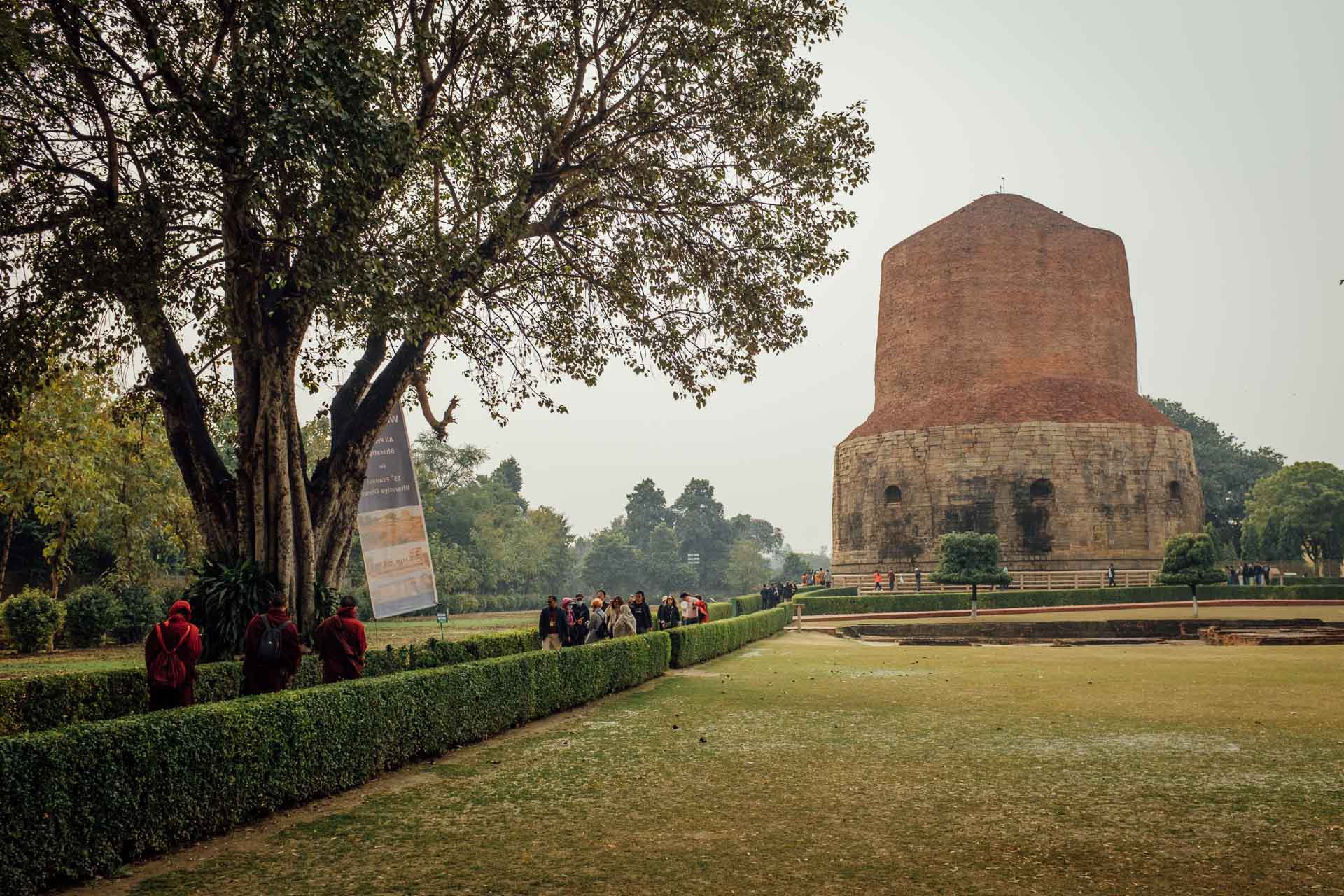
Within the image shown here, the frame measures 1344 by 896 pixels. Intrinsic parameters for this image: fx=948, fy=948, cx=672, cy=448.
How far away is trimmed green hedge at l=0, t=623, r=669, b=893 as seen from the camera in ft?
15.3

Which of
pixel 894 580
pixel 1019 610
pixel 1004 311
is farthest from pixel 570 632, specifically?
pixel 1004 311

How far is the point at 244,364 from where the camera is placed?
11016 millimetres

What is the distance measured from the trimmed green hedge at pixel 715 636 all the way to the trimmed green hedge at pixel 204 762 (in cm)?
694

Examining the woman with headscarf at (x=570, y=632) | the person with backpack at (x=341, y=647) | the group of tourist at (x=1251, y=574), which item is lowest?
the group of tourist at (x=1251, y=574)

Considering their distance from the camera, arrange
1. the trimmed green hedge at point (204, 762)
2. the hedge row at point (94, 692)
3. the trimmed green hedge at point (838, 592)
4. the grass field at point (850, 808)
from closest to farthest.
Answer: the trimmed green hedge at point (204, 762), the grass field at point (850, 808), the hedge row at point (94, 692), the trimmed green hedge at point (838, 592)

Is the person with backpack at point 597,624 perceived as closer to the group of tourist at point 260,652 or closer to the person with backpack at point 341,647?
the group of tourist at point 260,652

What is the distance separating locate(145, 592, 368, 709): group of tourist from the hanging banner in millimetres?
6714

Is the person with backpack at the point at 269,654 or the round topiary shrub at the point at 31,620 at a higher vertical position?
the person with backpack at the point at 269,654

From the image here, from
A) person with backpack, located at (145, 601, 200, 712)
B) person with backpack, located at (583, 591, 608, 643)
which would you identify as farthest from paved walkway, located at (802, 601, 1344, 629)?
person with backpack, located at (145, 601, 200, 712)

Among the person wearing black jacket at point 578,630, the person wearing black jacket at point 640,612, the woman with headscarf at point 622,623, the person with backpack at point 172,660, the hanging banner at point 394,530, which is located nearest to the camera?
the person with backpack at point 172,660

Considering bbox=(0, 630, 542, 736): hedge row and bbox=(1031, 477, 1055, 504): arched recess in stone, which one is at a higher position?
bbox=(1031, 477, 1055, 504): arched recess in stone

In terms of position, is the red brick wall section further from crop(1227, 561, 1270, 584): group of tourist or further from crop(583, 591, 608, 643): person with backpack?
crop(583, 591, 608, 643): person with backpack

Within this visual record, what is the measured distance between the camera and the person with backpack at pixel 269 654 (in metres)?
7.49

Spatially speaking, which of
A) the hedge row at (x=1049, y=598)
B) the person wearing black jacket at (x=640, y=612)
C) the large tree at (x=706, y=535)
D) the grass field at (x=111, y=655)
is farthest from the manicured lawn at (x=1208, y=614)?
the large tree at (x=706, y=535)
